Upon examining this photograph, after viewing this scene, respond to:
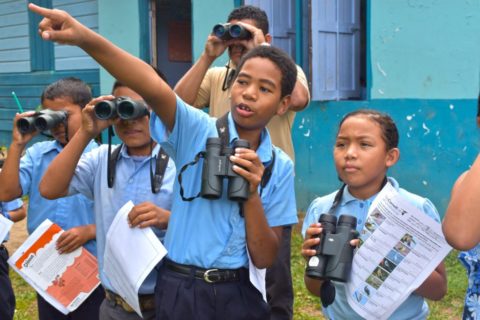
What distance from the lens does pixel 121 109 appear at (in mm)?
2281

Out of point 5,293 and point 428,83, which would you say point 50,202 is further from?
point 428,83

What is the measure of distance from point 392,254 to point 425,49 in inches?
155

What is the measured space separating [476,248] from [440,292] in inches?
10.4

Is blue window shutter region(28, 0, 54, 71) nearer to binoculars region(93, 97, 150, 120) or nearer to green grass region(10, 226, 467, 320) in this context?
green grass region(10, 226, 467, 320)

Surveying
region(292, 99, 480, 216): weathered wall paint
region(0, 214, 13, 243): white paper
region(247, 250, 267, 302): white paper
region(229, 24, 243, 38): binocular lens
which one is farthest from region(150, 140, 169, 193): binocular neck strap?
region(292, 99, 480, 216): weathered wall paint

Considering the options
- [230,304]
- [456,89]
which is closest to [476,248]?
[230,304]

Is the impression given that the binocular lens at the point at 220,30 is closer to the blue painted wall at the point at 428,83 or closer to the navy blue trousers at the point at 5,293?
the navy blue trousers at the point at 5,293

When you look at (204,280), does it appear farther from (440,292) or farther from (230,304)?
(440,292)

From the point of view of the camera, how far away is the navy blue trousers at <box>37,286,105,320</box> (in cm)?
297

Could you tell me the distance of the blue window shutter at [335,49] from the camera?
238 inches

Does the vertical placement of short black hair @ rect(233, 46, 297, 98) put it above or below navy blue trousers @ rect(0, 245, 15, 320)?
above

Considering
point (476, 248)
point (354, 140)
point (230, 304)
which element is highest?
point (354, 140)

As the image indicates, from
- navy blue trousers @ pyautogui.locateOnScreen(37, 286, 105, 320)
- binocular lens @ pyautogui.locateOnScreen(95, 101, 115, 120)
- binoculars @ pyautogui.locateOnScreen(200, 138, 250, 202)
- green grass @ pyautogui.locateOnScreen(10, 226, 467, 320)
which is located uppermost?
binocular lens @ pyautogui.locateOnScreen(95, 101, 115, 120)

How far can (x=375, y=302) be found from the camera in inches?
80.4
